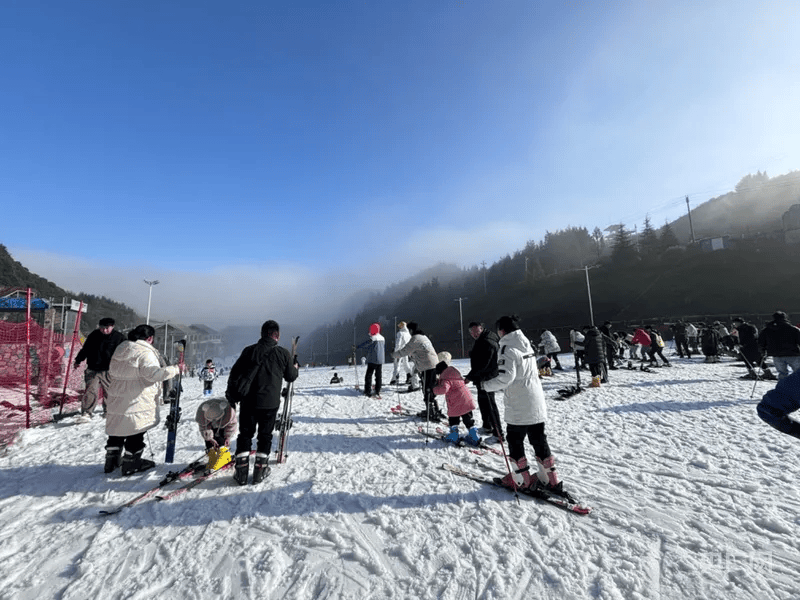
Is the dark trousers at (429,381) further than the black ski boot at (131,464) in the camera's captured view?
Yes

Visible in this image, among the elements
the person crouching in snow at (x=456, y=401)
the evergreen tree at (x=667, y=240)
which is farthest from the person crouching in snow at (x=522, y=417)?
the evergreen tree at (x=667, y=240)

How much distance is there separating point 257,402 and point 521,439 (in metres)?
3.24

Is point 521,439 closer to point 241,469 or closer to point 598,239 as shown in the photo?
point 241,469

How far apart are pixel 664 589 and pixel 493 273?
132m

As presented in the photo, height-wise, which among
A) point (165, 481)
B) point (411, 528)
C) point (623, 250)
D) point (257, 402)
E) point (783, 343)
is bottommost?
point (411, 528)

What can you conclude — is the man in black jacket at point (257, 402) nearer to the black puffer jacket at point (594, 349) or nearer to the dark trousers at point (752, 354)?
the black puffer jacket at point (594, 349)

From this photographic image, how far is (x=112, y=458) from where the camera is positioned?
14.9ft

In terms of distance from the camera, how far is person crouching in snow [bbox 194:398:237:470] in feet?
14.9

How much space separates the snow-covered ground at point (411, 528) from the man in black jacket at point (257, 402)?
286 millimetres

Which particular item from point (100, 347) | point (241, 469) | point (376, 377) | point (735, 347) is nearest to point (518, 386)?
point (241, 469)

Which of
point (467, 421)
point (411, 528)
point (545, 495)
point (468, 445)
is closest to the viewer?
point (411, 528)

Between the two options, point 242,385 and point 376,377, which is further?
point 376,377

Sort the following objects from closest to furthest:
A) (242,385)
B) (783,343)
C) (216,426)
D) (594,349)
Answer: (242,385), (216,426), (783,343), (594,349)

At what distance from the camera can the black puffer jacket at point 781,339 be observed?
8.03 meters
